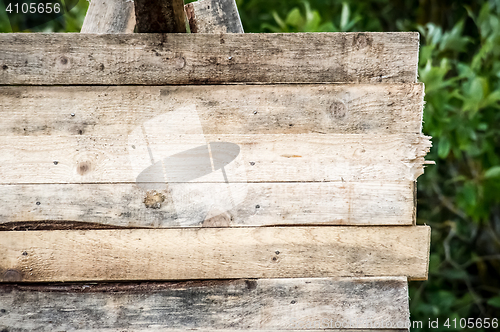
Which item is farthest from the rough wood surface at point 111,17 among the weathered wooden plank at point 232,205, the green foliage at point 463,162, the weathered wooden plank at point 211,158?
A: the green foliage at point 463,162

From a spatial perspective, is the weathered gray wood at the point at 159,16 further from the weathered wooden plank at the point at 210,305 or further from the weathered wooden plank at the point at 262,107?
the weathered wooden plank at the point at 210,305

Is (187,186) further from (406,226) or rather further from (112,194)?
(406,226)

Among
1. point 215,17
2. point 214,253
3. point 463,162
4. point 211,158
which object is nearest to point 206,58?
point 215,17

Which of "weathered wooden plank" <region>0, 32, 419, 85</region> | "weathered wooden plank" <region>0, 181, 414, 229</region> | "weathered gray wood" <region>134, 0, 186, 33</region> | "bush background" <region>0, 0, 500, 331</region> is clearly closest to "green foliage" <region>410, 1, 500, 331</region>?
"bush background" <region>0, 0, 500, 331</region>

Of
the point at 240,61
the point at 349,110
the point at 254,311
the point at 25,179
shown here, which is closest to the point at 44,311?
the point at 25,179

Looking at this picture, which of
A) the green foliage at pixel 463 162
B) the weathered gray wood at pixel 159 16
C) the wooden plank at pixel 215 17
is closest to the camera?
the weathered gray wood at pixel 159 16

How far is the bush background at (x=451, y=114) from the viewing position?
1791 mm

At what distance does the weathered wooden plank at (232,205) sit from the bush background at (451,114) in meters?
0.72

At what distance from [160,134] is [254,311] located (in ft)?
2.08

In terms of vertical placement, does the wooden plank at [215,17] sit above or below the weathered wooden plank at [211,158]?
above

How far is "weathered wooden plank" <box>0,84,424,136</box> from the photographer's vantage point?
1188 millimetres

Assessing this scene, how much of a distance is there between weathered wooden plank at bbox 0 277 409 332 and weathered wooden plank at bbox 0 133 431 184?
336 mm

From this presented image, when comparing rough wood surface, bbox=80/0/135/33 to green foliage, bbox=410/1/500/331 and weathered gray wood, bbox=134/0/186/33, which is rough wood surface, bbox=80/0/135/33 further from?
green foliage, bbox=410/1/500/331

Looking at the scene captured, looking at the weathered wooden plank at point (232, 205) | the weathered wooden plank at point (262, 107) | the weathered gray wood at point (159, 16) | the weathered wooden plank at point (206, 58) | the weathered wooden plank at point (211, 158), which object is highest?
the weathered gray wood at point (159, 16)
